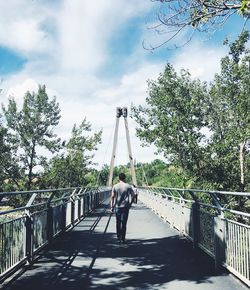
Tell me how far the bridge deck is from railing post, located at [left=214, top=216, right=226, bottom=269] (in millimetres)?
224

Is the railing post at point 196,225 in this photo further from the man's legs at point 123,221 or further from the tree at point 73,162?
the tree at point 73,162

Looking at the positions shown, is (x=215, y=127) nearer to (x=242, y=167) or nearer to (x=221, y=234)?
(x=242, y=167)

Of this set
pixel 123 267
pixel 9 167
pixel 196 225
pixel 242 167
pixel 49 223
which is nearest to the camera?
pixel 123 267

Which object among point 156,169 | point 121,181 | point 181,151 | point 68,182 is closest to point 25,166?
point 68,182

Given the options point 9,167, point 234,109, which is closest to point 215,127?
point 234,109

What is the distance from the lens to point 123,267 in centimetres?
765

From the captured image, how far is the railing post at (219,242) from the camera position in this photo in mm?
7328

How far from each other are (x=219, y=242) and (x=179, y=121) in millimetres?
18342

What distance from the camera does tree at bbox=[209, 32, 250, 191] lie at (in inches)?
926

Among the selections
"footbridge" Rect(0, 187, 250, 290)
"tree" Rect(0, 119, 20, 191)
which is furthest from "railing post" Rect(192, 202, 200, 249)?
"tree" Rect(0, 119, 20, 191)

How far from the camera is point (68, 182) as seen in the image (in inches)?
1224

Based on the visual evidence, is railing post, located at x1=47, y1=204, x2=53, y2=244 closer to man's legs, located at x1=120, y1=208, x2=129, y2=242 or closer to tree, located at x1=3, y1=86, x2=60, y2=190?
man's legs, located at x1=120, y1=208, x2=129, y2=242

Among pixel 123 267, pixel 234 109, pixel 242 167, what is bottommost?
pixel 123 267

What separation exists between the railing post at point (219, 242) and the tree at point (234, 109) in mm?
15956
